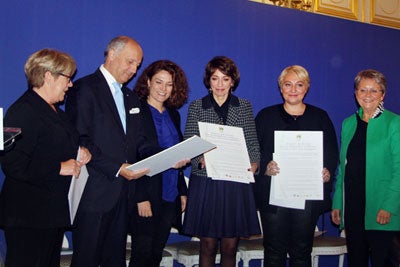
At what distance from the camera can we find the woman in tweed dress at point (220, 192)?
11.3 ft

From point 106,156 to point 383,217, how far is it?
2.00 m

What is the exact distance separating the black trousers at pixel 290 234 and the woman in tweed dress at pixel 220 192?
0.45ft

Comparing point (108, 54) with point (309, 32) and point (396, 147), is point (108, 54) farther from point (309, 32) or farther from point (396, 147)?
point (309, 32)

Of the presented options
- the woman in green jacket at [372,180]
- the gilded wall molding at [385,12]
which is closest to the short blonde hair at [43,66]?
the woman in green jacket at [372,180]

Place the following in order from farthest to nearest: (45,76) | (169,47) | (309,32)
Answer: (309,32)
(169,47)
(45,76)

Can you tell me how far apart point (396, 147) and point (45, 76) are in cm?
248

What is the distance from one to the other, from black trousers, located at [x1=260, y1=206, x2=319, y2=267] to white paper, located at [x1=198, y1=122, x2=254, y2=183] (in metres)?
0.40

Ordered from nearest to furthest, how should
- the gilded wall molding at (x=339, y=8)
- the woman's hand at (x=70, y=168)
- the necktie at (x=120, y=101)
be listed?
the woman's hand at (x=70, y=168), the necktie at (x=120, y=101), the gilded wall molding at (x=339, y=8)

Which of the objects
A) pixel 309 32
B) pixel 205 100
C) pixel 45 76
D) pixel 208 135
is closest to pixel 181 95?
pixel 205 100

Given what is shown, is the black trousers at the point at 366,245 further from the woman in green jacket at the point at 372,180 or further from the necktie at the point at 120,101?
the necktie at the point at 120,101

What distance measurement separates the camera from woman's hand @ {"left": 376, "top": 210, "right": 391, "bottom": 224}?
3.36 metres

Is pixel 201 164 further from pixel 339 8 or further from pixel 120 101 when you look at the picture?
pixel 339 8

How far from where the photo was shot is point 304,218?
3539mm

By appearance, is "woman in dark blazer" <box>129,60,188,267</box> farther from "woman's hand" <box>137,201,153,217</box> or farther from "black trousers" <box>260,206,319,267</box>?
"black trousers" <box>260,206,319,267</box>
